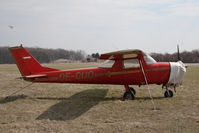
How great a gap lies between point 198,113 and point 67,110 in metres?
4.39

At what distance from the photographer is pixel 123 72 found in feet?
26.8

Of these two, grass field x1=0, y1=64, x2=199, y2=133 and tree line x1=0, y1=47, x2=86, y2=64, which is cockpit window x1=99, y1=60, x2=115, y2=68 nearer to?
grass field x1=0, y1=64, x2=199, y2=133

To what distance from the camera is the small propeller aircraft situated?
7984 millimetres

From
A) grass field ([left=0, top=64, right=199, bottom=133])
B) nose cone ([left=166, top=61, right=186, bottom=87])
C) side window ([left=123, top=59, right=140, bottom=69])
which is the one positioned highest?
side window ([left=123, top=59, right=140, bottom=69])

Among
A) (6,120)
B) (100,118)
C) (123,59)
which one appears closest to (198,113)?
(100,118)

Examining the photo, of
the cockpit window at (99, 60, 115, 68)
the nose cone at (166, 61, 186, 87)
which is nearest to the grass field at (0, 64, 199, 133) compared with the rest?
the nose cone at (166, 61, 186, 87)

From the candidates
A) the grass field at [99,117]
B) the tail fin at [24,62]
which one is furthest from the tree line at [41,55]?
the grass field at [99,117]

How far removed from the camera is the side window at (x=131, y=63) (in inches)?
321

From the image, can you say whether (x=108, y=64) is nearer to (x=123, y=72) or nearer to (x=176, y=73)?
(x=123, y=72)

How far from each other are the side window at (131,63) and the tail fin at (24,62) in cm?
391

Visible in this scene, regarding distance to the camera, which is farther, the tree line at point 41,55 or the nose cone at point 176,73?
the tree line at point 41,55

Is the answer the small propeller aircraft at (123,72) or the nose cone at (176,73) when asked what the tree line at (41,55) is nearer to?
the small propeller aircraft at (123,72)

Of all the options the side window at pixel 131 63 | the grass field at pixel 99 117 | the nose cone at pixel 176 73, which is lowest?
the grass field at pixel 99 117

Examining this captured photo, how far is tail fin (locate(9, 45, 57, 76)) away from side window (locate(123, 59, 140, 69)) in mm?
3913
